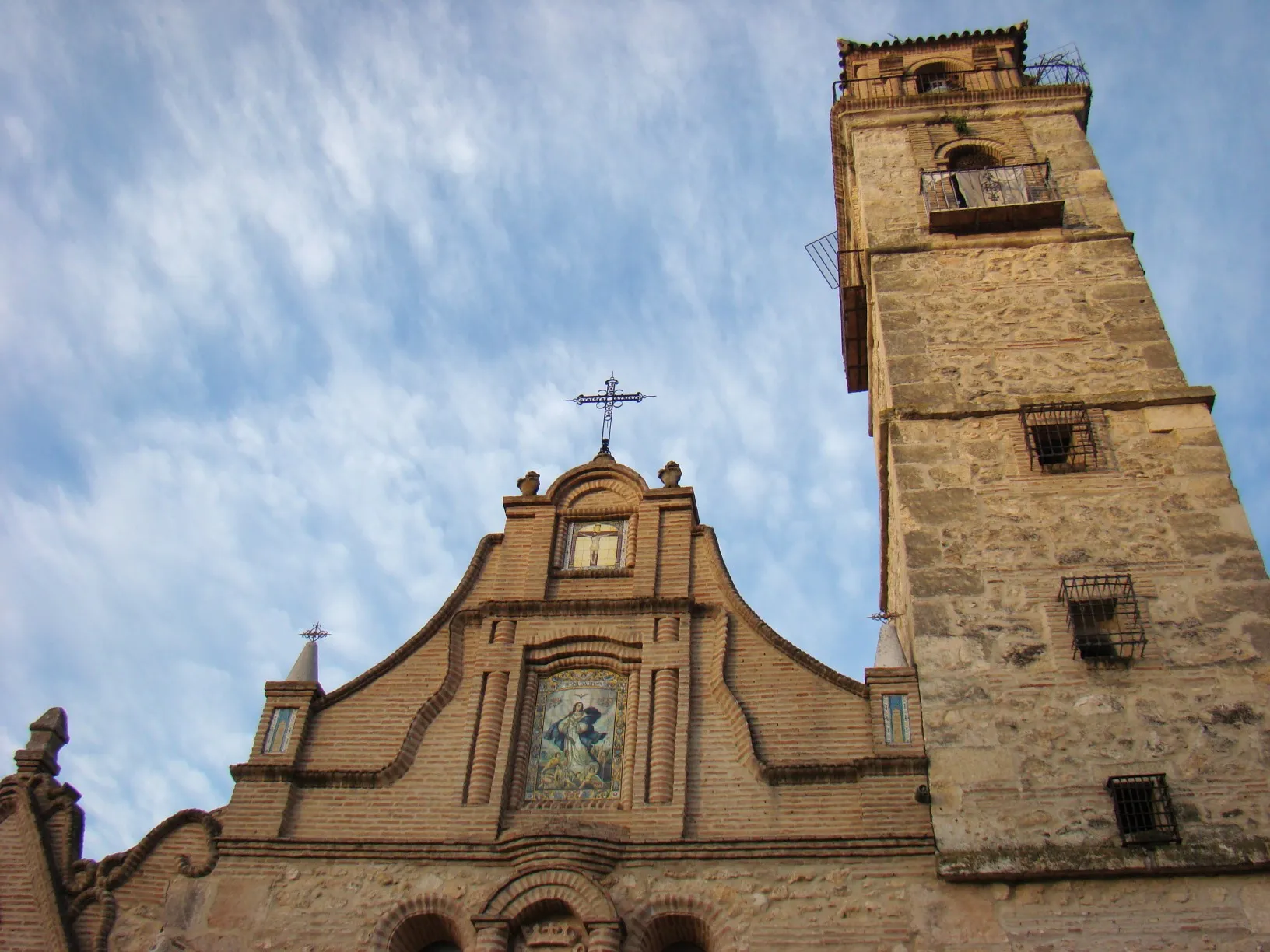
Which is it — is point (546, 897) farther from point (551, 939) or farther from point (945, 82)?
point (945, 82)

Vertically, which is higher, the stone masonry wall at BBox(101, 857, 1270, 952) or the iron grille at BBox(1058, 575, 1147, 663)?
the iron grille at BBox(1058, 575, 1147, 663)

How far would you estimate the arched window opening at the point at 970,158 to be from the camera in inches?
701

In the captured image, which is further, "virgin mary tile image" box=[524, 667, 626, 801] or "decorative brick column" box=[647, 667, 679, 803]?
"virgin mary tile image" box=[524, 667, 626, 801]

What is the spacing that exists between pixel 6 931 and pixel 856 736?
298 inches

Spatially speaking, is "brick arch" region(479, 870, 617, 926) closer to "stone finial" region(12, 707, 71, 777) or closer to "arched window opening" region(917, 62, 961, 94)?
"stone finial" region(12, 707, 71, 777)

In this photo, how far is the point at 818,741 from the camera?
11.4 m

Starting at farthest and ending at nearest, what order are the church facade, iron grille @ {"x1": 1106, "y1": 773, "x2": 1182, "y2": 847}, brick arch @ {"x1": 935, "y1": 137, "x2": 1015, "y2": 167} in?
brick arch @ {"x1": 935, "y1": 137, "x2": 1015, "y2": 167} → the church facade → iron grille @ {"x1": 1106, "y1": 773, "x2": 1182, "y2": 847}

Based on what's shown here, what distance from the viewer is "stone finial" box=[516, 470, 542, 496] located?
563 inches

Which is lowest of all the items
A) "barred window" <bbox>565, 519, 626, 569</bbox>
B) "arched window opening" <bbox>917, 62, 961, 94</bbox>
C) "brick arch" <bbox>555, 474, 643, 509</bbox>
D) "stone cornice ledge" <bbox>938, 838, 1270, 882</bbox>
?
"stone cornice ledge" <bbox>938, 838, 1270, 882</bbox>

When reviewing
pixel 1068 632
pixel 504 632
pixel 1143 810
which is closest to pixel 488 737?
pixel 504 632

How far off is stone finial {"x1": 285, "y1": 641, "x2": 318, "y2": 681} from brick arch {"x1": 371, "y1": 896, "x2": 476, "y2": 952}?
285 cm

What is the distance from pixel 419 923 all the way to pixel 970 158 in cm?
1286

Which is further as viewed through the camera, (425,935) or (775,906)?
(425,935)

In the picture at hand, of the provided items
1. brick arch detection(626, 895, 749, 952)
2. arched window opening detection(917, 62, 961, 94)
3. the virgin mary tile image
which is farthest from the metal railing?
brick arch detection(626, 895, 749, 952)
